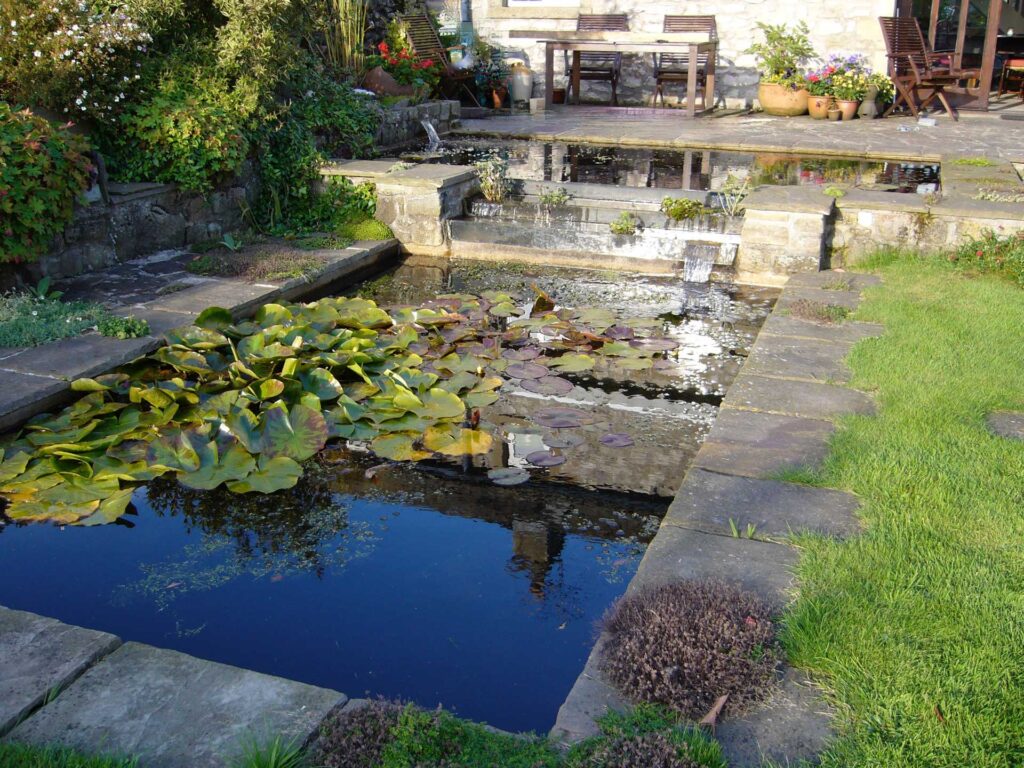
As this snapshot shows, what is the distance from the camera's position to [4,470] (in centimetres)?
340

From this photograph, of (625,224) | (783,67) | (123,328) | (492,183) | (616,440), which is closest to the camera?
(616,440)

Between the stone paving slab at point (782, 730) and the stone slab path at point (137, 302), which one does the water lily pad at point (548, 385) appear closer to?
the stone slab path at point (137, 302)

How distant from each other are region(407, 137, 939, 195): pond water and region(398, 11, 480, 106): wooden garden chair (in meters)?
2.15

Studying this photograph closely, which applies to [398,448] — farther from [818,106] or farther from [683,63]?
[683,63]

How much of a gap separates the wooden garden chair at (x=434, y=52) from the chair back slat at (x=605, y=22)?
1.72 meters

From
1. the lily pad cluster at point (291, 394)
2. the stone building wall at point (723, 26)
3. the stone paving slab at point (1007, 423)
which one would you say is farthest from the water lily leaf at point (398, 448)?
the stone building wall at point (723, 26)

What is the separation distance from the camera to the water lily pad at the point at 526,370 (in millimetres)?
4375

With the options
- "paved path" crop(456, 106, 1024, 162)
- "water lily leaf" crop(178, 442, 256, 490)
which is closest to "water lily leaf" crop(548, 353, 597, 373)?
"water lily leaf" crop(178, 442, 256, 490)

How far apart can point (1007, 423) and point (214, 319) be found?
3525mm

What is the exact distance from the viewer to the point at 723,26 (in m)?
11.8

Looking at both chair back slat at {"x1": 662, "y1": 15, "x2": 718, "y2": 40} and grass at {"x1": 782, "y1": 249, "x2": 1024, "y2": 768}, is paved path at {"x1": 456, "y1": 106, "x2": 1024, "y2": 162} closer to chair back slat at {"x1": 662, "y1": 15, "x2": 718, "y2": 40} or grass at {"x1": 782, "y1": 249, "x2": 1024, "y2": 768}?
chair back slat at {"x1": 662, "y1": 15, "x2": 718, "y2": 40}

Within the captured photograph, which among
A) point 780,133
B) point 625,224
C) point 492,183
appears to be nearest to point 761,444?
point 625,224

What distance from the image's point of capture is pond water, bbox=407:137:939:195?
728cm

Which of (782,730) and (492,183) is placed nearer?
(782,730)
